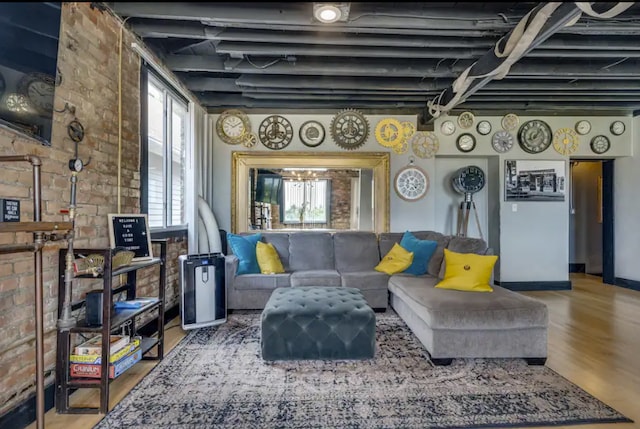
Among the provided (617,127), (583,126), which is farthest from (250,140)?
(617,127)

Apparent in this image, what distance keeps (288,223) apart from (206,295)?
2.00m

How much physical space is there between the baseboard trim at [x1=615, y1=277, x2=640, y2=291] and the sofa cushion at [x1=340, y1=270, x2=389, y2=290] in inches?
164

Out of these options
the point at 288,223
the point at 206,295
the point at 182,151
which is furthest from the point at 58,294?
the point at 288,223

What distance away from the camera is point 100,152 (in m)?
2.45

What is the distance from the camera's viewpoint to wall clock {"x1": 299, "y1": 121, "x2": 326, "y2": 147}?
16.5 ft

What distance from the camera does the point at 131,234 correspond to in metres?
2.53

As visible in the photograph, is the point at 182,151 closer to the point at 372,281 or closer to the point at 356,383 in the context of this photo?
the point at 372,281

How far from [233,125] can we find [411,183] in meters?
2.73

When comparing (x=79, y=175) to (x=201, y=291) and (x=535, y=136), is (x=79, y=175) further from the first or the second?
(x=535, y=136)

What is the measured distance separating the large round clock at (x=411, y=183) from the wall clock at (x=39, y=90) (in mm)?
4114

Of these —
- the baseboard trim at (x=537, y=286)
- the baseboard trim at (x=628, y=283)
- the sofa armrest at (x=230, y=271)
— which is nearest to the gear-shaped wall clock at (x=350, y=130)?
the sofa armrest at (x=230, y=271)

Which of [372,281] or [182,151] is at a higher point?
[182,151]

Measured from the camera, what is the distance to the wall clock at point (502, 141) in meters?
5.16

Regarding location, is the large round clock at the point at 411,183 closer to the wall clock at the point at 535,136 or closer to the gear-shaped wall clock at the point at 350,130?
the gear-shaped wall clock at the point at 350,130
